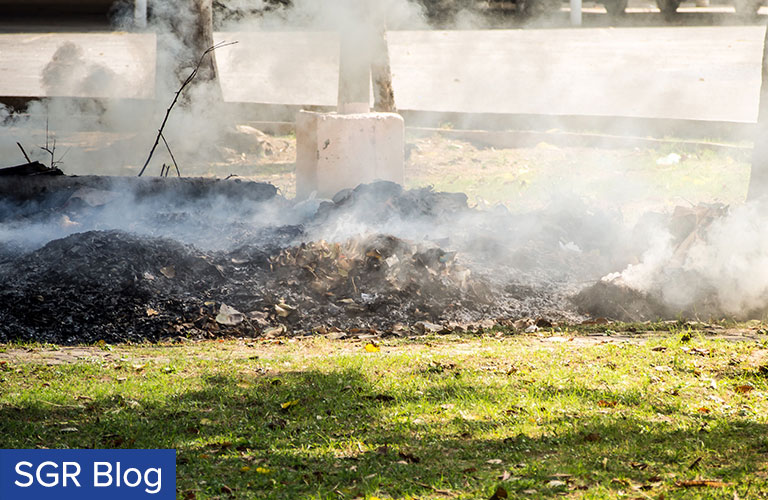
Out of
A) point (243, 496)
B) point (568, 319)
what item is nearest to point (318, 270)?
point (568, 319)

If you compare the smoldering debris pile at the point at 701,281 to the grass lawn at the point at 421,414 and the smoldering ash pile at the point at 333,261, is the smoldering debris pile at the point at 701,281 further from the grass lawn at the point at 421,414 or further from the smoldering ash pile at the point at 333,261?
the grass lawn at the point at 421,414

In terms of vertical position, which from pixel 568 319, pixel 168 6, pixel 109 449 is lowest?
pixel 568 319

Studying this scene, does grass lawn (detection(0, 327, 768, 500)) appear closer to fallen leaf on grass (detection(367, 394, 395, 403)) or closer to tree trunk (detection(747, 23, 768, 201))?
fallen leaf on grass (detection(367, 394, 395, 403))

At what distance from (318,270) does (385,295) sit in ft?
2.12

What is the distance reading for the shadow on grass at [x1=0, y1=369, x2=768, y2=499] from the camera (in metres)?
3.57

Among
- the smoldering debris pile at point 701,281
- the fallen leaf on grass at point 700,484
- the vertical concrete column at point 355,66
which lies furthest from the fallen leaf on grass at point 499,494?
the vertical concrete column at point 355,66

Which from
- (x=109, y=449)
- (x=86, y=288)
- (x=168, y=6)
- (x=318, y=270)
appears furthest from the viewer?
(x=168, y=6)

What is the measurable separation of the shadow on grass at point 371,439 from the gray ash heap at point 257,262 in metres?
1.90

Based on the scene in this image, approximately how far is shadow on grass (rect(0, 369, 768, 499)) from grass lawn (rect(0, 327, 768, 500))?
0.01m

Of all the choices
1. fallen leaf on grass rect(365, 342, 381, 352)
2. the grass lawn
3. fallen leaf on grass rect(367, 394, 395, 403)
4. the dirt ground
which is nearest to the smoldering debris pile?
the grass lawn

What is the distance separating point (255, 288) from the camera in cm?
714

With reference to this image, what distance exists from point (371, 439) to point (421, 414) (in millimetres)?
431

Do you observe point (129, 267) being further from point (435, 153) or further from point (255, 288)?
point (435, 153)

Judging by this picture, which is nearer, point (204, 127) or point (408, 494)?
point (408, 494)
